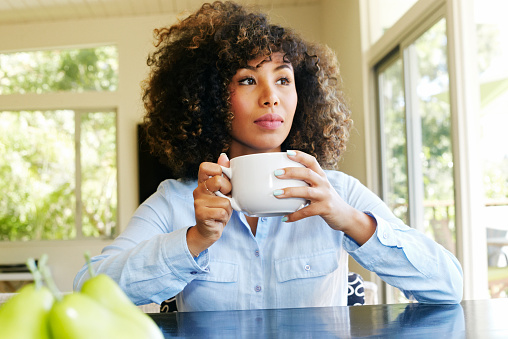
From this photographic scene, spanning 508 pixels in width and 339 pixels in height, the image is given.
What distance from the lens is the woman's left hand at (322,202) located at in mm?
720

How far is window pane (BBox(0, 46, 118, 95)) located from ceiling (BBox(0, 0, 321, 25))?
15.3 inches

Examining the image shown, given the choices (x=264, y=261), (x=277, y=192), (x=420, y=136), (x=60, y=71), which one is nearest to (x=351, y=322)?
(x=277, y=192)

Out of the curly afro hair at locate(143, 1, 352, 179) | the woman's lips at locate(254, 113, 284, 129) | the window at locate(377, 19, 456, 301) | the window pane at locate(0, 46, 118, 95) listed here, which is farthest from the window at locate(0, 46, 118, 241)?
the woman's lips at locate(254, 113, 284, 129)

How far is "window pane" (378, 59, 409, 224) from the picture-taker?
12.1 ft

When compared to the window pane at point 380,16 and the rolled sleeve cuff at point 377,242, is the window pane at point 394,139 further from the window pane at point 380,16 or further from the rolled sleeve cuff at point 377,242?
the rolled sleeve cuff at point 377,242

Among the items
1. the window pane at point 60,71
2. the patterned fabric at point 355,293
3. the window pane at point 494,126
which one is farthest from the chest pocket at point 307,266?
the window pane at point 60,71

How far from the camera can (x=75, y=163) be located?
6.17 meters

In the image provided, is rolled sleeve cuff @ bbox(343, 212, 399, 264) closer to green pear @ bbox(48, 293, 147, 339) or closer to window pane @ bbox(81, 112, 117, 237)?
green pear @ bbox(48, 293, 147, 339)

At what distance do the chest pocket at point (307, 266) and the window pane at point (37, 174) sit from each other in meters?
A: 5.54

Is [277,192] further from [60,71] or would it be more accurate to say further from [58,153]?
[60,71]

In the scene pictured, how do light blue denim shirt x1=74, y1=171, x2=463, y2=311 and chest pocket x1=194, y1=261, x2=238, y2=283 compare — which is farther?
chest pocket x1=194, y1=261, x2=238, y2=283

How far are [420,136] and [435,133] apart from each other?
0.32 meters

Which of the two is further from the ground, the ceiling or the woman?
the ceiling

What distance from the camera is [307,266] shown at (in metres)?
1.07
